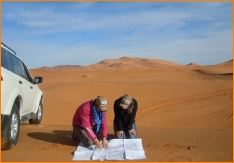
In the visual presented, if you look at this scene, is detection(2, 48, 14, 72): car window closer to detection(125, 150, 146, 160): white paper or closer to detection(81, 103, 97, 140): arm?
detection(81, 103, 97, 140): arm

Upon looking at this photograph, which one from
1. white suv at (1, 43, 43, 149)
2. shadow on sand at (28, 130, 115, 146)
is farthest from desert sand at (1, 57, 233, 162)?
white suv at (1, 43, 43, 149)

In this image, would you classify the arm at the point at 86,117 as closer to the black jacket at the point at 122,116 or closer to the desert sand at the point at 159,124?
the desert sand at the point at 159,124

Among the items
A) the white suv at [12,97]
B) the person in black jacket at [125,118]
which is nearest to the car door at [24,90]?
the white suv at [12,97]

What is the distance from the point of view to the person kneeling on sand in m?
5.43

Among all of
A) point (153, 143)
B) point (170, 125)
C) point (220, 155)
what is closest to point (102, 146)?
point (153, 143)

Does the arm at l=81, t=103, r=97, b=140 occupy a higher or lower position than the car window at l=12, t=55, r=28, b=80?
lower

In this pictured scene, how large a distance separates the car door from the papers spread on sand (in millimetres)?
1491

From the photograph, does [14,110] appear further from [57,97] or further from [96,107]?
[57,97]

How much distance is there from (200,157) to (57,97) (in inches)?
502

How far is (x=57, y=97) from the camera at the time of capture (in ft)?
56.4

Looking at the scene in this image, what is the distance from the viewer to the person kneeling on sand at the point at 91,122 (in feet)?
17.8

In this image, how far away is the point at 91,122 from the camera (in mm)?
5758

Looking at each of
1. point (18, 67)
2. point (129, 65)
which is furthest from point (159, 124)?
point (129, 65)

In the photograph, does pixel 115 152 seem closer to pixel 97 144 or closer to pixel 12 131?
pixel 97 144
